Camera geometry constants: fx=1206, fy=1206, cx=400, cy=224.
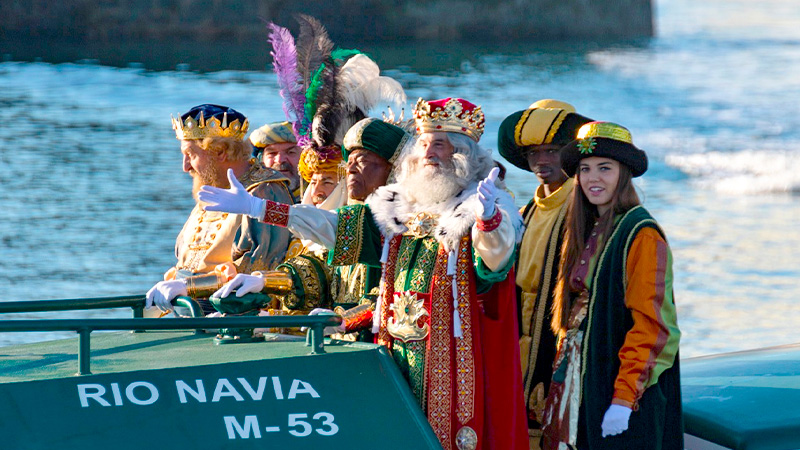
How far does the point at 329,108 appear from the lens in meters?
4.71

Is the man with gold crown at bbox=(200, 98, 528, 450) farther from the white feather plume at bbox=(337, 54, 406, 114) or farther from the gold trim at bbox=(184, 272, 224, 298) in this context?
the white feather plume at bbox=(337, 54, 406, 114)

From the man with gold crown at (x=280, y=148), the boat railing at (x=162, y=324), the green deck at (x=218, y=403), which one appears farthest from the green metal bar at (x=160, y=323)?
the man with gold crown at (x=280, y=148)

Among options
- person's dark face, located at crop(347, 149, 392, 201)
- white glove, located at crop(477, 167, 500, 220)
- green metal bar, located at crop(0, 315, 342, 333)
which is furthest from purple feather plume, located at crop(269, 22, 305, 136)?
green metal bar, located at crop(0, 315, 342, 333)

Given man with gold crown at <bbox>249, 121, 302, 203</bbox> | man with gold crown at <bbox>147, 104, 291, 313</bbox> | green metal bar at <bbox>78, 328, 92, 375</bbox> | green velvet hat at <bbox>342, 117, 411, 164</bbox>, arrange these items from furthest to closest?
man with gold crown at <bbox>249, 121, 302, 203</bbox> < man with gold crown at <bbox>147, 104, 291, 313</bbox> < green velvet hat at <bbox>342, 117, 411, 164</bbox> < green metal bar at <bbox>78, 328, 92, 375</bbox>

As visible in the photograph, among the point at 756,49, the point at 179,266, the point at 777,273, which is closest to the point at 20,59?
the point at 777,273

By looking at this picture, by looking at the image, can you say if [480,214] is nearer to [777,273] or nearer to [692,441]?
→ [692,441]

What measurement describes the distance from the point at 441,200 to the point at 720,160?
1563cm

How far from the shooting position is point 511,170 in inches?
590

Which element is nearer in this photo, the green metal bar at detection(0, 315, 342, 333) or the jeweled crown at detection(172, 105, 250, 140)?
the green metal bar at detection(0, 315, 342, 333)

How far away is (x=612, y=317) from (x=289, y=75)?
1.85 meters

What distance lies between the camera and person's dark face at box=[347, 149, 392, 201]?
4164 millimetres

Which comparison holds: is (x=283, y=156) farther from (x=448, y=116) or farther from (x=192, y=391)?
(x=192, y=391)

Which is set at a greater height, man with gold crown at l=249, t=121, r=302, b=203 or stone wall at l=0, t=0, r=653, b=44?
stone wall at l=0, t=0, r=653, b=44

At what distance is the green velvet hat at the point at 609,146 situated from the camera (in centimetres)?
381
